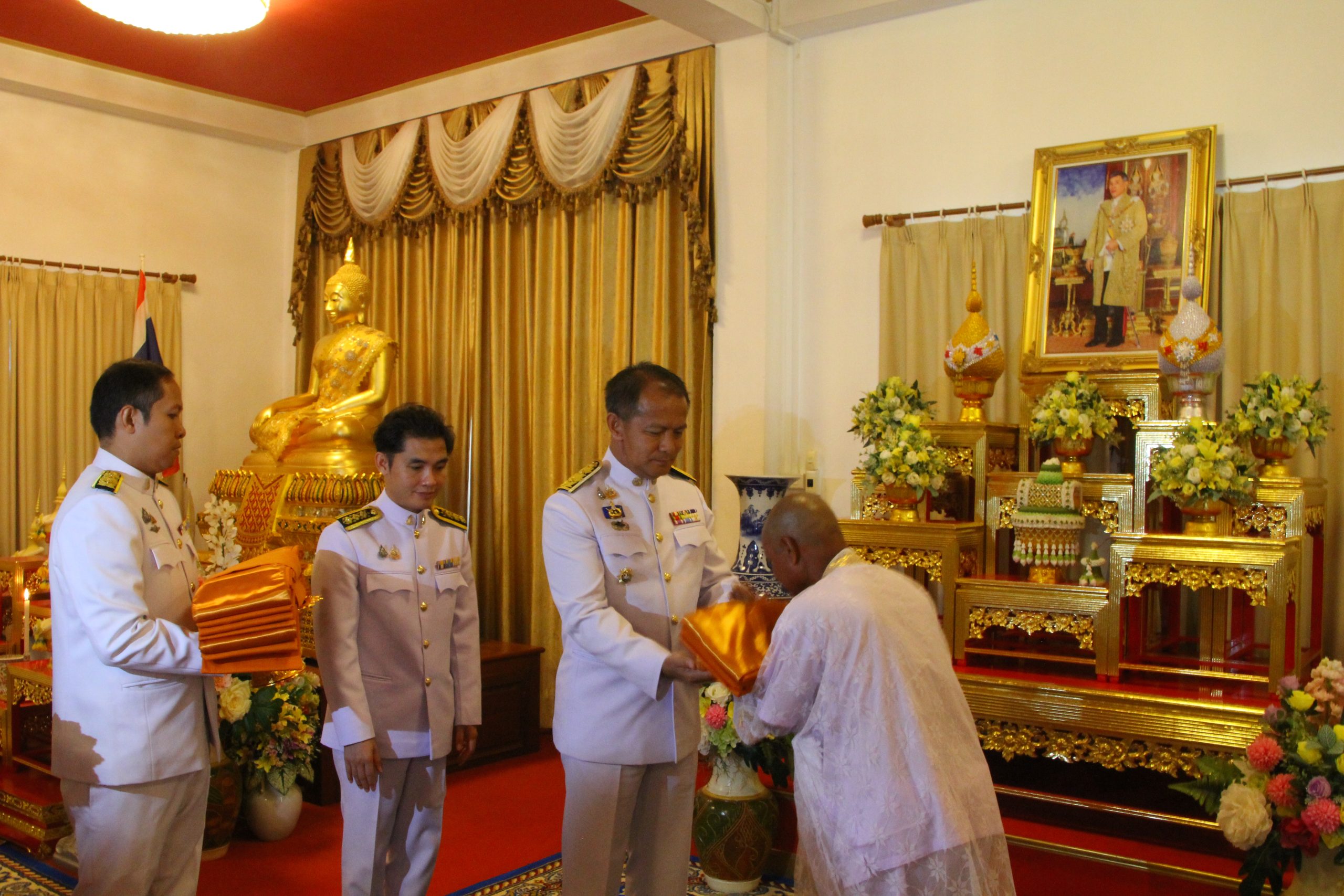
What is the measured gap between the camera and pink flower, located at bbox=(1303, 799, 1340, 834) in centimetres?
270

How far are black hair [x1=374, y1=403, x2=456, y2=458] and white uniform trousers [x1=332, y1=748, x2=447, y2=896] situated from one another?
72 cm

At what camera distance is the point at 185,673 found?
2.28 metres

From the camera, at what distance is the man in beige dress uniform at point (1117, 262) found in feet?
14.5

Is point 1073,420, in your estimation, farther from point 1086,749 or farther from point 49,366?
point 49,366

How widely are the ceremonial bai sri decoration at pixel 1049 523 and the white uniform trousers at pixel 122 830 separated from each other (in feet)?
9.40

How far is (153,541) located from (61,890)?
6.47 ft

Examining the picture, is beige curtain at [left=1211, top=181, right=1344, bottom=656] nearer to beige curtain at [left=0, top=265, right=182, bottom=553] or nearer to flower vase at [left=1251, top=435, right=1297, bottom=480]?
flower vase at [left=1251, top=435, right=1297, bottom=480]

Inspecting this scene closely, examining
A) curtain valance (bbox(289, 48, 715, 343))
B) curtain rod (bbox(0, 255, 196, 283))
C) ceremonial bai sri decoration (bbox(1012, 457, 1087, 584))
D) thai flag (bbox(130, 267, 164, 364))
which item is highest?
curtain valance (bbox(289, 48, 715, 343))

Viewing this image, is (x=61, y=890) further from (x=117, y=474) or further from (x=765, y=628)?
(x=765, y=628)

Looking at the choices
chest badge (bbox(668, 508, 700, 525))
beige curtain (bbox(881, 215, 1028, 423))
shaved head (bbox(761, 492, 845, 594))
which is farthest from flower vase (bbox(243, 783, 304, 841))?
beige curtain (bbox(881, 215, 1028, 423))

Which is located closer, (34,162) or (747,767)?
(747,767)

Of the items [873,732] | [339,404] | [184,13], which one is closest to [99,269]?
[339,404]

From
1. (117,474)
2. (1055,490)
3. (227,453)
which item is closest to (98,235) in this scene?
(227,453)

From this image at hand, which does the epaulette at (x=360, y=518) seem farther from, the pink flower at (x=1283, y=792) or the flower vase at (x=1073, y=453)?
the flower vase at (x=1073, y=453)
